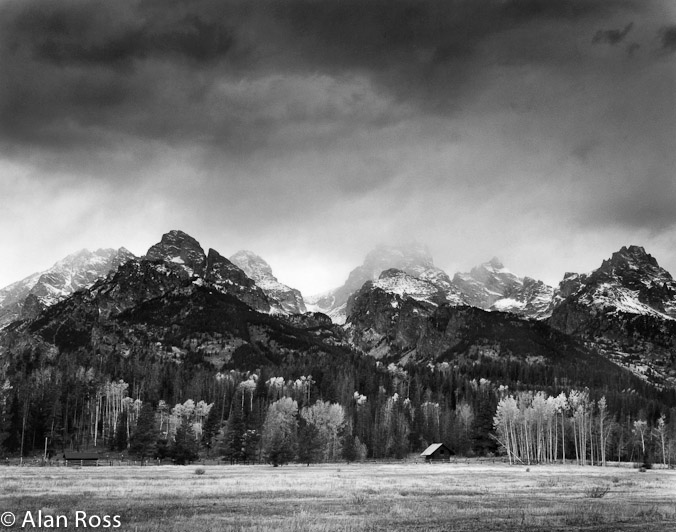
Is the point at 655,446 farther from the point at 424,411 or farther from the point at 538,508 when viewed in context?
the point at 538,508

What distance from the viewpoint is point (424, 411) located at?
19225cm

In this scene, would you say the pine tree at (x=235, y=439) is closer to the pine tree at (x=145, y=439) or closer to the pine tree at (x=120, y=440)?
the pine tree at (x=145, y=439)

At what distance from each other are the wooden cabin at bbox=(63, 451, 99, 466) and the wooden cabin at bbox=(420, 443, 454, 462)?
7631cm

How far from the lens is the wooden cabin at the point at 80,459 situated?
11700cm

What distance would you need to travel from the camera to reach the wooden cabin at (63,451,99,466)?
117000 mm

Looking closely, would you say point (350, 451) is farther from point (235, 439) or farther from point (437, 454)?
point (235, 439)

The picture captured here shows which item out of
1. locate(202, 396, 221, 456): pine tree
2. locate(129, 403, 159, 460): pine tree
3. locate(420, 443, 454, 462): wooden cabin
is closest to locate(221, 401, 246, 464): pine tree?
locate(202, 396, 221, 456): pine tree

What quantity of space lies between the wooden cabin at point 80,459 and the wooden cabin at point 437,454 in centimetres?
7631

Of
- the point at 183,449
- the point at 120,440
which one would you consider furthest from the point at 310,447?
the point at 120,440

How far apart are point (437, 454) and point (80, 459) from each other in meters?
82.4

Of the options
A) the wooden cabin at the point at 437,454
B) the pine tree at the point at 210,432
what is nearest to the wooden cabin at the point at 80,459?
the pine tree at the point at 210,432

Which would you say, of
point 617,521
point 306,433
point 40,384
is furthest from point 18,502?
point 40,384

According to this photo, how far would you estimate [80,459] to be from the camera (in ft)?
399

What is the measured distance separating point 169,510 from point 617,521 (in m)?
28.0
